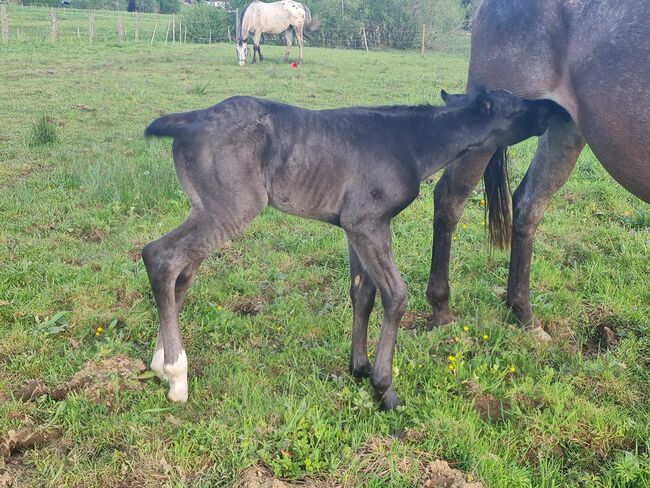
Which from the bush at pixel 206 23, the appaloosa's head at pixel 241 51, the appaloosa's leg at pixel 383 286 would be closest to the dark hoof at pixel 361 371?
the appaloosa's leg at pixel 383 286

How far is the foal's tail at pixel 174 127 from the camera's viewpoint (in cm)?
296

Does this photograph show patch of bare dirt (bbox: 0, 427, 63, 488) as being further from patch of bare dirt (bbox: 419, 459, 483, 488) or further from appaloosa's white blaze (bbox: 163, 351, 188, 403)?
patch of bare dirt (bbox: 419, 459, 483, 488)

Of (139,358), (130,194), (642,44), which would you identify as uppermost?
(642,44)

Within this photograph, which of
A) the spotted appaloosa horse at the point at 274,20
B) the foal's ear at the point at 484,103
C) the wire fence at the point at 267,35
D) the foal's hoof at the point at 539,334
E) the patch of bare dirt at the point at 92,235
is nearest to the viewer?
the foal's ear at the point at 484,103

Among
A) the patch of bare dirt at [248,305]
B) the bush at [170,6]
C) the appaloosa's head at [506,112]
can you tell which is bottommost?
the patch of bare dirt at [248,305]

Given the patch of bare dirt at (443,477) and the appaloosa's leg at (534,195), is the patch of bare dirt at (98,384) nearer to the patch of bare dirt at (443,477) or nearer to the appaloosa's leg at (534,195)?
the patch of bare dirt at (443,477)

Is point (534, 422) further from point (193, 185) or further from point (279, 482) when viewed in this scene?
point (193, 185)

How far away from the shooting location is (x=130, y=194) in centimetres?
601

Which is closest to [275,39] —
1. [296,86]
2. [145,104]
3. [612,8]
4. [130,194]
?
[296,86]

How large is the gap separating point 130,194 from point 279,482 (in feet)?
13.9

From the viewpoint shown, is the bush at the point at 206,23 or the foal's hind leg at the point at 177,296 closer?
the foal's hind leg at the point at 177,296

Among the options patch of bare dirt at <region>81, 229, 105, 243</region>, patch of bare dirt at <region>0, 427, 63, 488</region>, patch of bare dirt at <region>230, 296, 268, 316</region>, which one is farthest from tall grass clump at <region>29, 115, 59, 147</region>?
patch of bare dirt at <region>0, 427, 63, 488</region>

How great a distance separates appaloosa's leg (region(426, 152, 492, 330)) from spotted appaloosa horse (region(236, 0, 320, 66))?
62.5 feet

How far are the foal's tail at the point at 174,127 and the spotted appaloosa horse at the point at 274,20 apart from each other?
20.0 meters
